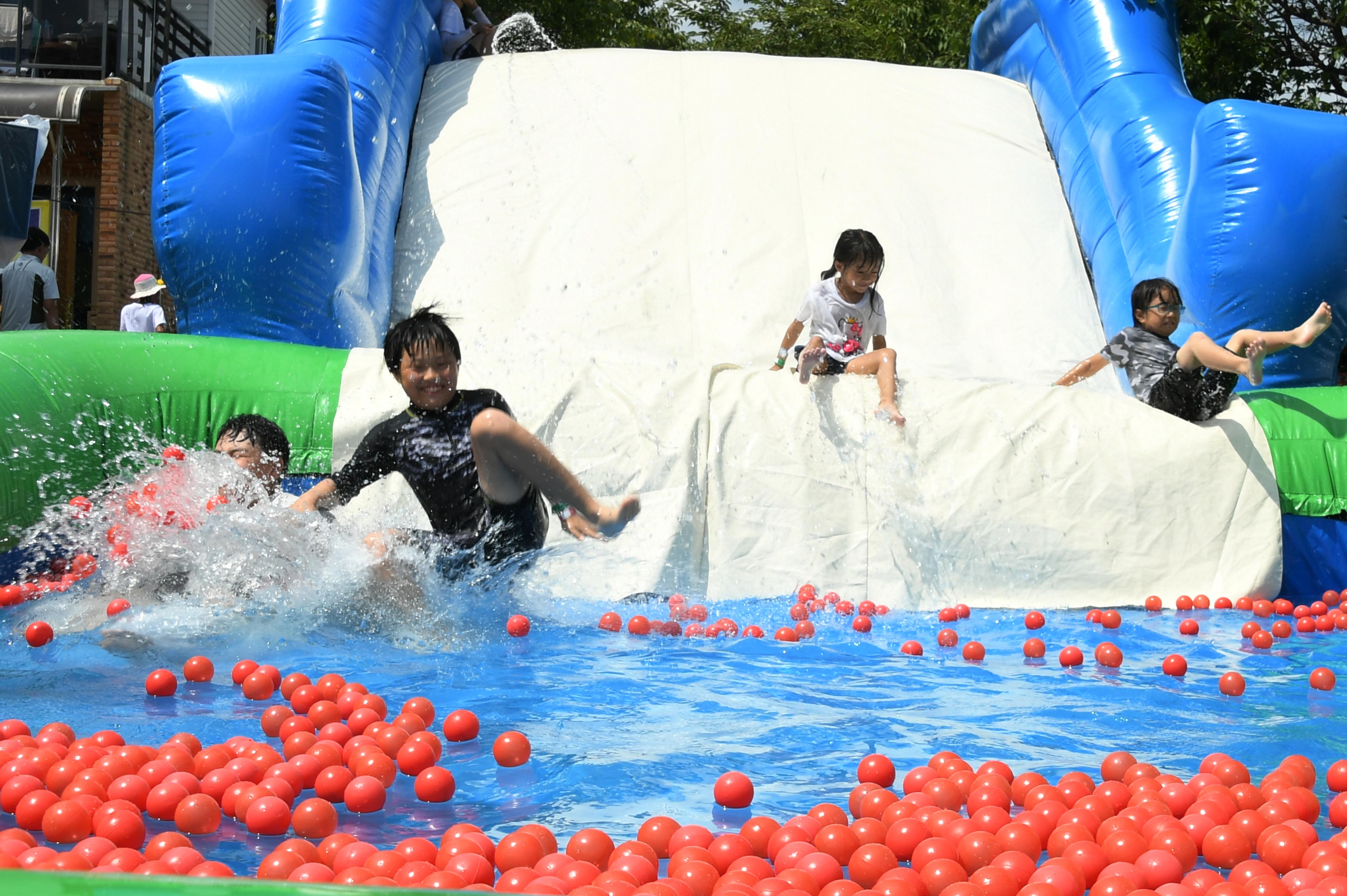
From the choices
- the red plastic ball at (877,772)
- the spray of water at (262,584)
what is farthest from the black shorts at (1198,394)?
the red plastic ball at (877,772)

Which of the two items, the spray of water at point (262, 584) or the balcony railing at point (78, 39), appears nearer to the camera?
the spray of water at point (262, 584)

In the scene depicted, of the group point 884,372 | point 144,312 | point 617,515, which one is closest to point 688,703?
point 617,515

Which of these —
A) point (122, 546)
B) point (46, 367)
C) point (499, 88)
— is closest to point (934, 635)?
point (122, 546)

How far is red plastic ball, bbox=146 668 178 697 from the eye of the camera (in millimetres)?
2615

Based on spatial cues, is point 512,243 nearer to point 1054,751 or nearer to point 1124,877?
point 1054,751

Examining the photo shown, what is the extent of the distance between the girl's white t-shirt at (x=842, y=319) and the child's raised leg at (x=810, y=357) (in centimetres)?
51

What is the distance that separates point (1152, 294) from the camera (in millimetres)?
4582

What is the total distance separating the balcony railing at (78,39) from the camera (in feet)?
36.1

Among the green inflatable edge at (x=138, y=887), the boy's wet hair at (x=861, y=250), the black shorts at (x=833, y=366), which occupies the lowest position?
the green inflatable edge at (x=138, y=887)

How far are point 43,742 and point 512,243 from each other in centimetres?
397

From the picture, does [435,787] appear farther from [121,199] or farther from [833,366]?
[121,199]

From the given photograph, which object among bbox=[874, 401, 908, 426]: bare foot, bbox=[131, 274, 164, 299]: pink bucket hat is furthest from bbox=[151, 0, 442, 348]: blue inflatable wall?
bbox=[131, 274, 164, 299]: pink bucket hat

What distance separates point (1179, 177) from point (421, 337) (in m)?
4.01

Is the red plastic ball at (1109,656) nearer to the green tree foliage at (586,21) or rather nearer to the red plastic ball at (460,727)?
the red plastic ball at (460,727)
